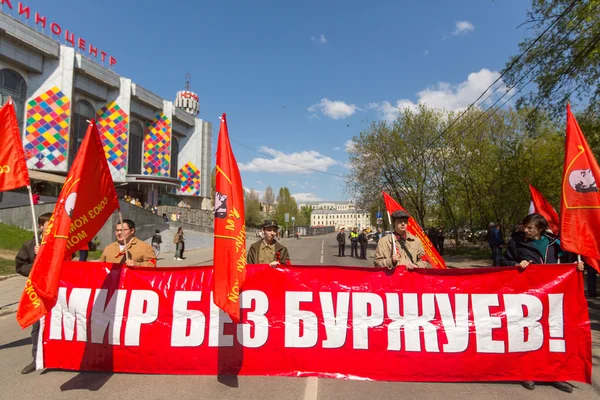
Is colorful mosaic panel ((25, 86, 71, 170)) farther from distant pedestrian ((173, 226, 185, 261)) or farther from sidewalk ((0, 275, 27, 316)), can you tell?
sidewalk ((0, 275, 27, 316))

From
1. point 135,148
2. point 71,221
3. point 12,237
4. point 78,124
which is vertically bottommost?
point 12,237

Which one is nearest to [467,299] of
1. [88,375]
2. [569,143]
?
[569,143]

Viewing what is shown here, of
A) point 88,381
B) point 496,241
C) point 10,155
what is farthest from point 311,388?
point 496,241

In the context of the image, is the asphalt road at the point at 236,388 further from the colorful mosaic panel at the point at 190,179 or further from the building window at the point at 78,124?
the colorful mosaic panel at the point at 190,179

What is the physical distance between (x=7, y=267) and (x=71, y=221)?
1155 centimetres

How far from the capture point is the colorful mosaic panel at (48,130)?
97.7 ft

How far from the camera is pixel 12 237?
57.1ft

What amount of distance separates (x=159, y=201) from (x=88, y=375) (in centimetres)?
4239

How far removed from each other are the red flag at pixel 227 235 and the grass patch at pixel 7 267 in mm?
11146

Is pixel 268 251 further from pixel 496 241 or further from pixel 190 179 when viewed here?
pixel 190 179

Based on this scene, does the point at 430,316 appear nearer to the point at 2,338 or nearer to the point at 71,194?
the point at 71,194

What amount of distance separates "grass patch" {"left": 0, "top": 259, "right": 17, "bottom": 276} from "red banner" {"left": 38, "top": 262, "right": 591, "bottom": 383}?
9.72 meters

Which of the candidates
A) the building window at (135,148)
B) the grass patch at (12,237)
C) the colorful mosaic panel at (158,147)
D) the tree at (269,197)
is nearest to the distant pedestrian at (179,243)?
the grass patch at (12,237)

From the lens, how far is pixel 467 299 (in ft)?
14.0
